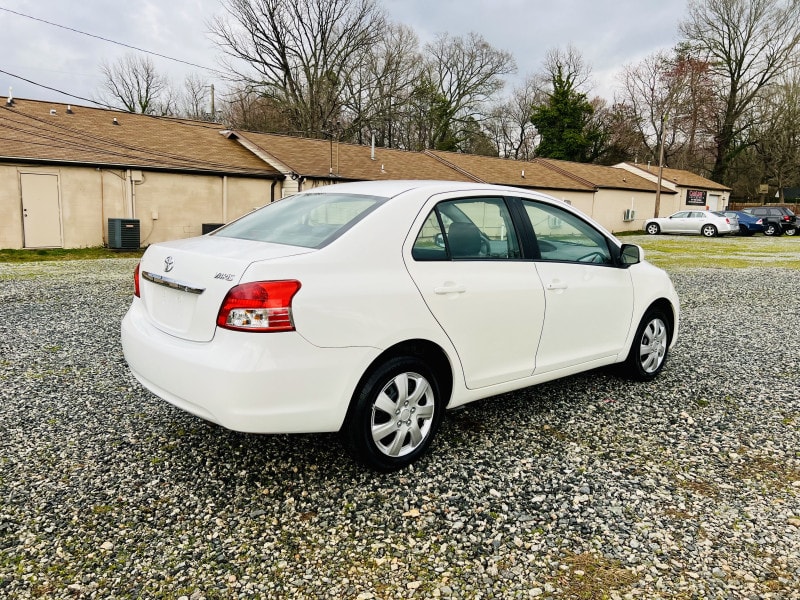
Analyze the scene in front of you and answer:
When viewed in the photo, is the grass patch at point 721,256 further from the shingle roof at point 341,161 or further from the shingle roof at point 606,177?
the shingle roof at point 606,177

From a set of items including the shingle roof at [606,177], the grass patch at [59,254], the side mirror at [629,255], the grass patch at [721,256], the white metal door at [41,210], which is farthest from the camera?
the shingle roof at [606,177]

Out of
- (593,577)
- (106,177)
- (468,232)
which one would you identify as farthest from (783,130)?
(593,577)

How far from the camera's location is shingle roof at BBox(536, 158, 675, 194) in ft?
115

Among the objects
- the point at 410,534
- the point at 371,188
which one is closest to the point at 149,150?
the point at 371,188

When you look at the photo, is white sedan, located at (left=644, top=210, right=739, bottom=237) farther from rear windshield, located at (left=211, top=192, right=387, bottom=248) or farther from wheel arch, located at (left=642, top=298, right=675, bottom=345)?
rear windshield, located at (left=211, top=192, right=387, bottom=248)

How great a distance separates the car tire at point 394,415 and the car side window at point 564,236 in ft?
4.31

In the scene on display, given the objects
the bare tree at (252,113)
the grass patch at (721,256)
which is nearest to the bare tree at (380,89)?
the bare tree at (252,113)

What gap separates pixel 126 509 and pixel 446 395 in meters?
1.74

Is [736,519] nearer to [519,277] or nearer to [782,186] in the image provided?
[519,277]

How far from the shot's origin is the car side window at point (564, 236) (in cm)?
382

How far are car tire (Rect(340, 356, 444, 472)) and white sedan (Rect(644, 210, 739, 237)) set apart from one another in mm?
31895

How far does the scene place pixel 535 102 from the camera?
172ft

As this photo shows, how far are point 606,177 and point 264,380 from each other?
37.6 meters

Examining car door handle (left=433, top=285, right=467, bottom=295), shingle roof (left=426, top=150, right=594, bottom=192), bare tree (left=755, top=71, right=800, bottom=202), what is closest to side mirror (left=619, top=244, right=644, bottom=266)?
car door handle (left=433, top=285, right=467, bottom=295)
